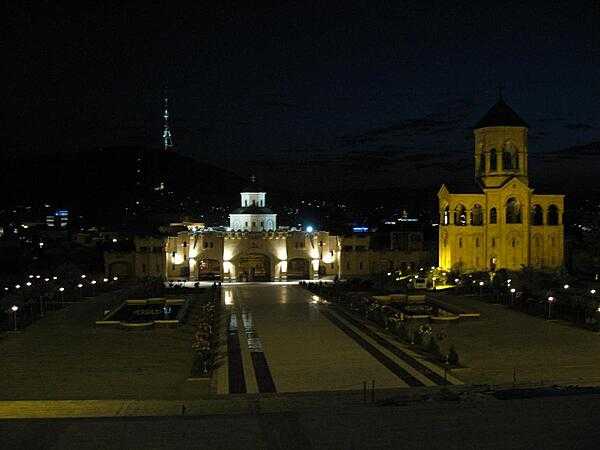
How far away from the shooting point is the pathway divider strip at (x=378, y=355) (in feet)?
58.5

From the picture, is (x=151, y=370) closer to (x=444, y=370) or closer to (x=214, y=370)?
(x=214, y=370)

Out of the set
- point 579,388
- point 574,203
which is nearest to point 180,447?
point 579,388

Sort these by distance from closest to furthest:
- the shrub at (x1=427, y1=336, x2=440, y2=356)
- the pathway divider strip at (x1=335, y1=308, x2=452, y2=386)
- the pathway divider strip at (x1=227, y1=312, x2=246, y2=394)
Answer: the pathway divider strip at (x1=227, y1=312, x2=246, y2=394)
the pathway divider strip at (x1=335, y1=308, x2=452, y2=386)
the shrub at (x1=427, y1=336, x2=440, y2=356)

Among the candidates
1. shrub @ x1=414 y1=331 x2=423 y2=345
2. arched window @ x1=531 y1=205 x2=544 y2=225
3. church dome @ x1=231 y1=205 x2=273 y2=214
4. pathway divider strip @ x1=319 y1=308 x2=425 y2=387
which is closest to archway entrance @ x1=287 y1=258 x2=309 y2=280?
church dome @ x1=231 y1=205 x2=273 y2=214

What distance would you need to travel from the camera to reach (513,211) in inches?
1791

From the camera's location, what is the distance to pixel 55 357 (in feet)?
69.3

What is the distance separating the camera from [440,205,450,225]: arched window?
44.9 metres

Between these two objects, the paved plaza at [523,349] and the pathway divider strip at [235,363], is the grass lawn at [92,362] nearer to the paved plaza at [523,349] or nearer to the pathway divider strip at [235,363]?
the pathway divider strip at [235,363]

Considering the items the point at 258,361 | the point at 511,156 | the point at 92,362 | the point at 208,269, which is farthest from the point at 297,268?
the point at 92,362

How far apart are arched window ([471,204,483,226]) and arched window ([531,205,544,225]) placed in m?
3.28

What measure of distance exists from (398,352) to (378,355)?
684mm

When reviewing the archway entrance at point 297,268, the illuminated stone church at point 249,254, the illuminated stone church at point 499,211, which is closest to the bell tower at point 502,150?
the illuminated stone church at point 499,211

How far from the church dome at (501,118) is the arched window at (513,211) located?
4.38 metres

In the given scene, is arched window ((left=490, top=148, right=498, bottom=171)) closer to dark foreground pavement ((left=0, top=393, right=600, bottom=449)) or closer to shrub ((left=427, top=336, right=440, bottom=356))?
shrub ((left=427, top=336, right=440, bottom=356))
